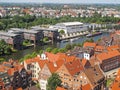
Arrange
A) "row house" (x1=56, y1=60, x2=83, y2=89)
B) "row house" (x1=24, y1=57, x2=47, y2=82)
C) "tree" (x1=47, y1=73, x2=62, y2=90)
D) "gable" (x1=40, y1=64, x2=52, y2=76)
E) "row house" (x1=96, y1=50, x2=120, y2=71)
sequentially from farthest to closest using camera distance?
"row house" (x1=96, y1=50, x2=120, y2=71), "row house" (x1=24, y1=57, x2=47, y2=82), "gable" (x1=40, y1=64, x2=52, y2=76), "row house" (x1=56, y1=60, x2=83, y2=89), "tree" (x1=47, y1=73, x2=62, y2=90)

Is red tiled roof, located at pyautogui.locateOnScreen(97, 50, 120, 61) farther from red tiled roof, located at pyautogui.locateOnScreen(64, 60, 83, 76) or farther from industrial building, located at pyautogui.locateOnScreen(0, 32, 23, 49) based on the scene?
industrial building, located at pyautogui.locateOnScreen(0, 32, 23, 49)

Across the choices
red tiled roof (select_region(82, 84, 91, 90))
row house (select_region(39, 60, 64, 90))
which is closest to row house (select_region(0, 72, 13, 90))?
row house (select_region(39, 60, 64, 90))

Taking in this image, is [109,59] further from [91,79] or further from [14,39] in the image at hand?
[14,39]

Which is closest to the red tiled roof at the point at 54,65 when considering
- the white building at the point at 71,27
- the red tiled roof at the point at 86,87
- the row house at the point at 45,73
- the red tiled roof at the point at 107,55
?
the row house at the point at 45,73

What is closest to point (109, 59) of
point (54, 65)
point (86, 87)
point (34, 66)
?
point (54, 65)

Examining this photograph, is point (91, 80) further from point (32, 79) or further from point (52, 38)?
point (52, 38)
